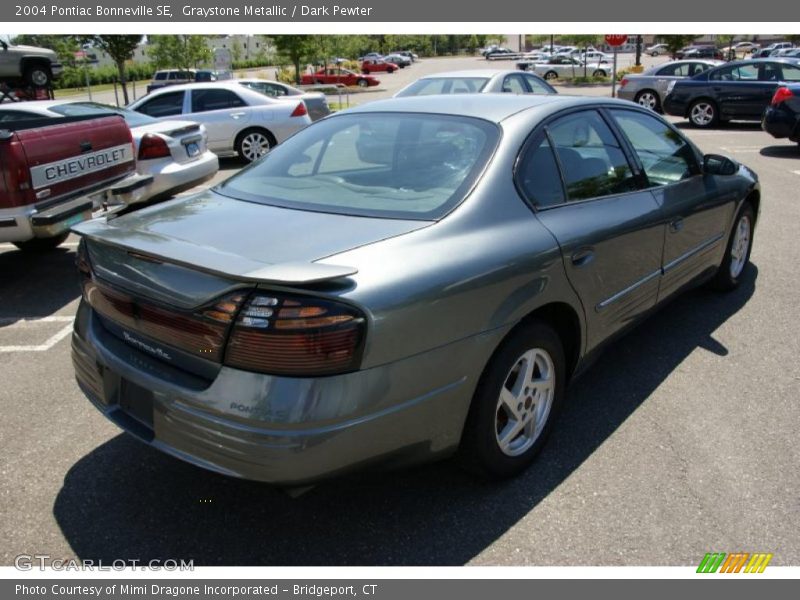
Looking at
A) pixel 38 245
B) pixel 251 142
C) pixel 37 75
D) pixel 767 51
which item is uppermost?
pixel 767 51

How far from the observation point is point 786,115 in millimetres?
11859

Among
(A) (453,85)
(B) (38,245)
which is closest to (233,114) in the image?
(A) (453,85)

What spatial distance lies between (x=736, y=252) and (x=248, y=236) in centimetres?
415

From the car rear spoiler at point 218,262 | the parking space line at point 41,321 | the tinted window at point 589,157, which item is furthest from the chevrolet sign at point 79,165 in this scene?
the tinted window at point 589,157

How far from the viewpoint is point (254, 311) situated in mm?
2131

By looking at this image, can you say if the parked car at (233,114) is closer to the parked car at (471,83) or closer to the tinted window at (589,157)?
the parked car at (471,83)

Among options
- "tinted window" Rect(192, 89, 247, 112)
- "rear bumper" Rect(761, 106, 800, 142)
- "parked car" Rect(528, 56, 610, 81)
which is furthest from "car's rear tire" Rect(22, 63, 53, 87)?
"parked car" Rect(528, 56, 610, 81)

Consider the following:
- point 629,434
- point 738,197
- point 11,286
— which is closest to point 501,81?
point 738,197

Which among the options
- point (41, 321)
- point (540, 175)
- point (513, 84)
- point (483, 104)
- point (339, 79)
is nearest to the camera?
point (540, 175)

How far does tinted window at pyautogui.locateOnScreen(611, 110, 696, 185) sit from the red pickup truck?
4.29 metres

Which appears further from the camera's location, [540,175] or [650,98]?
[650,98]

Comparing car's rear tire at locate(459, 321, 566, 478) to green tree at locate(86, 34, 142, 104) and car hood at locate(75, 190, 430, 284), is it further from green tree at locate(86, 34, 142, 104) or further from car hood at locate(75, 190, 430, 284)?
green tree at locate(86, 34, 142, 104)

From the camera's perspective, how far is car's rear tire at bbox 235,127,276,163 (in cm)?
1214

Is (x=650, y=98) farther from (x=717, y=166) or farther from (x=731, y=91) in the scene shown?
(x=717, y=166)
